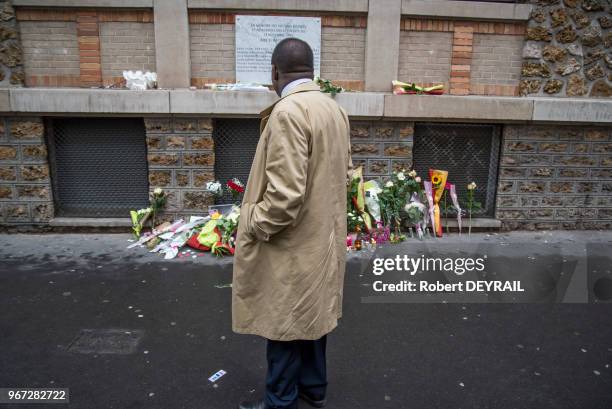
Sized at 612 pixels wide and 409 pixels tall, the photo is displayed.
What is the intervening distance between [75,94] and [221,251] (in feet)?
8.64

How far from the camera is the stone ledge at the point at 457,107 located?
6141mm

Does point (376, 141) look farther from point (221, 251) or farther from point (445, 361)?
point (445, 361)

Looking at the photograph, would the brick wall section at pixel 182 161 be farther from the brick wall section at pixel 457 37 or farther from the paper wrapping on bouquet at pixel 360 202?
the brick wall section at pixel 457 37

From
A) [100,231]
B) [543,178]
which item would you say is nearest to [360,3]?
[543,178]

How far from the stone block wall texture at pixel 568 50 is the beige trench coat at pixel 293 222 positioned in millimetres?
4899

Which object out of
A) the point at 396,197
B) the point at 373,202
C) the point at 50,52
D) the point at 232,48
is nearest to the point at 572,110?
the point at 396,197

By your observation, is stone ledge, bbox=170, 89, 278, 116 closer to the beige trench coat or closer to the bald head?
the bald head

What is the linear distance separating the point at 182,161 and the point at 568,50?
5209 mm

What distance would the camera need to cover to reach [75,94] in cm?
588

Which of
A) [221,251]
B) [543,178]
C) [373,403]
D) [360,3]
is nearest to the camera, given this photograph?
[373,403]

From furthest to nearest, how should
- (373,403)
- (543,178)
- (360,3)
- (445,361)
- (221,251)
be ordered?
(543,178) → (360,3) → (221,251) → (445,361) → (373,403)

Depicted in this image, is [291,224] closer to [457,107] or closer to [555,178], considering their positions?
[457,107]

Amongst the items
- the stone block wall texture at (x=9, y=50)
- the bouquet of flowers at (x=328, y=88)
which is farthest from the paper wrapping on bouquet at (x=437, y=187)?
the stone block wall texture at (x=9, y=50)

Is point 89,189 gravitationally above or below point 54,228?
above
